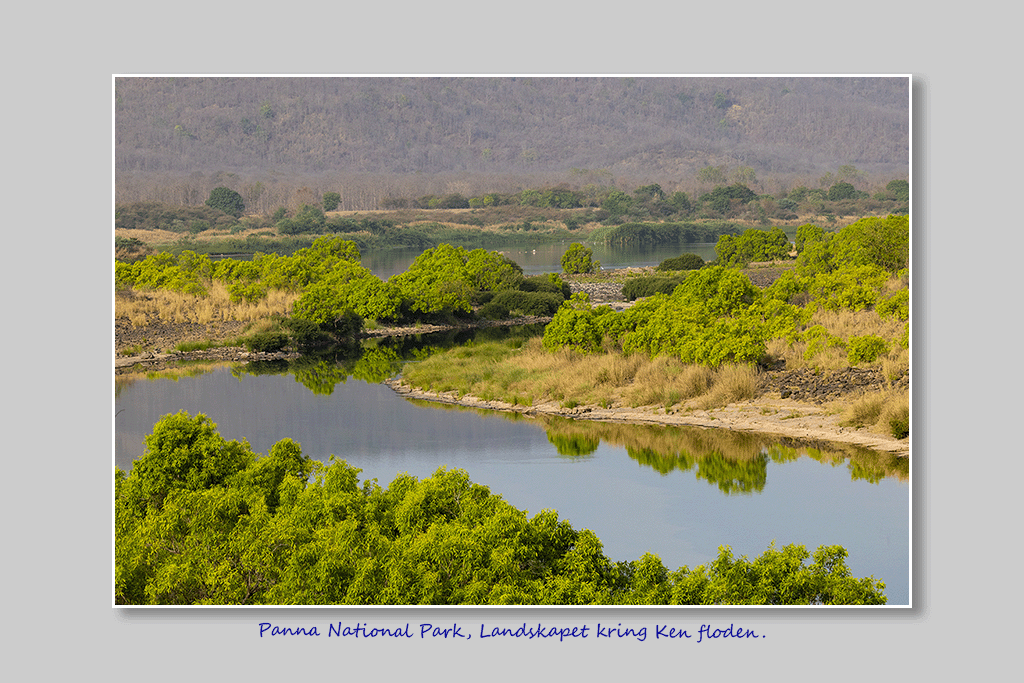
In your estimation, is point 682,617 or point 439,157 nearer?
point 682,617

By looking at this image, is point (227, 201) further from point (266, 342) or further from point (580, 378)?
point (266, 342)

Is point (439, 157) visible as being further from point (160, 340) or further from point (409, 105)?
point (160, 340)

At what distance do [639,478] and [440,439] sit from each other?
3075 millimetres

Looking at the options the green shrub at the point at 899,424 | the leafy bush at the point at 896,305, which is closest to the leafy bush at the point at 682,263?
the leafy bush at the point at 896,305

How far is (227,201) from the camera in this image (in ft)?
45.5

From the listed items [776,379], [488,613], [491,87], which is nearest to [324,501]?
[488,613]

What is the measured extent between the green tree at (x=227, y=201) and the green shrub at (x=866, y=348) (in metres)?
9.35

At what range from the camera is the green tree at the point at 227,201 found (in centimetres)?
1370

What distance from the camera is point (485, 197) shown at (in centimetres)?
1408

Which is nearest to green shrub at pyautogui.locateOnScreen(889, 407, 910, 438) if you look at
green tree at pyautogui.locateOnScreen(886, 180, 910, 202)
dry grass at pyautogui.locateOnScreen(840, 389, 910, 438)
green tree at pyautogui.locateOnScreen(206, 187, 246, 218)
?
dry grass at pyautogui.locateOnScreen(840, 389, 910, 438)

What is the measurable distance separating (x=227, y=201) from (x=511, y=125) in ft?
14.2

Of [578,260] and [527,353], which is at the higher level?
[578,260]

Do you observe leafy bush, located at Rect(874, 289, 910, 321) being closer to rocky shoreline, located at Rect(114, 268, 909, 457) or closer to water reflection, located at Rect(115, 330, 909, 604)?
rocky shoreline, located at Rect(114, 268, 909, 457)

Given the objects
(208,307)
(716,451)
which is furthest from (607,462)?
(208,307)
